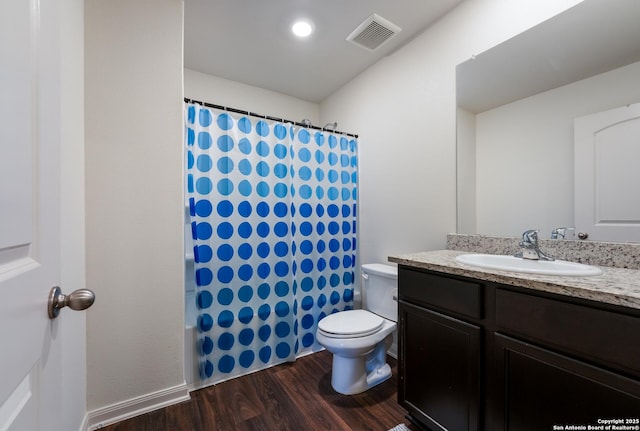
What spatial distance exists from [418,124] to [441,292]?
1245mm

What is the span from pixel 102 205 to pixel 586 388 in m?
2.11

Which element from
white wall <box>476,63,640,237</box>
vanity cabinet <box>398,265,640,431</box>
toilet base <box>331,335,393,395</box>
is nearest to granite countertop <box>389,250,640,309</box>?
vanity cabinet <box>398,265,640,431</box>

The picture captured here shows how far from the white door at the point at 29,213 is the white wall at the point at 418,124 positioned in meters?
1.83

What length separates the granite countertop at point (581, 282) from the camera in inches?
30.1

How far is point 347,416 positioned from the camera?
4.81 feet

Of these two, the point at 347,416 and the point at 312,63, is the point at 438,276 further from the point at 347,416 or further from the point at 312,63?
the point at 312,63

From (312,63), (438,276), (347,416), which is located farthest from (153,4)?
(347,416)

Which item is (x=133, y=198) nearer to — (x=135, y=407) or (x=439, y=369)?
(x=135, y=407)

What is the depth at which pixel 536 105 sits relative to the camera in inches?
55.5

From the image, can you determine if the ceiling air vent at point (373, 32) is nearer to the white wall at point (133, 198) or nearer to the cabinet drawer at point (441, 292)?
the white wall at point (133, 198)

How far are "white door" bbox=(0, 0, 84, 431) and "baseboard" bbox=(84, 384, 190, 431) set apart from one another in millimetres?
1128

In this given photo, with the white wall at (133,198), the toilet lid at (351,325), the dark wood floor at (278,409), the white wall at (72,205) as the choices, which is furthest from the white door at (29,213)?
the toilet lid at (351,325)

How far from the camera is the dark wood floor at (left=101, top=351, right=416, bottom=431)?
4.60 feet

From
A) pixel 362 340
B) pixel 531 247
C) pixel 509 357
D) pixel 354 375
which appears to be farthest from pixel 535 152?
pixel 354 375
